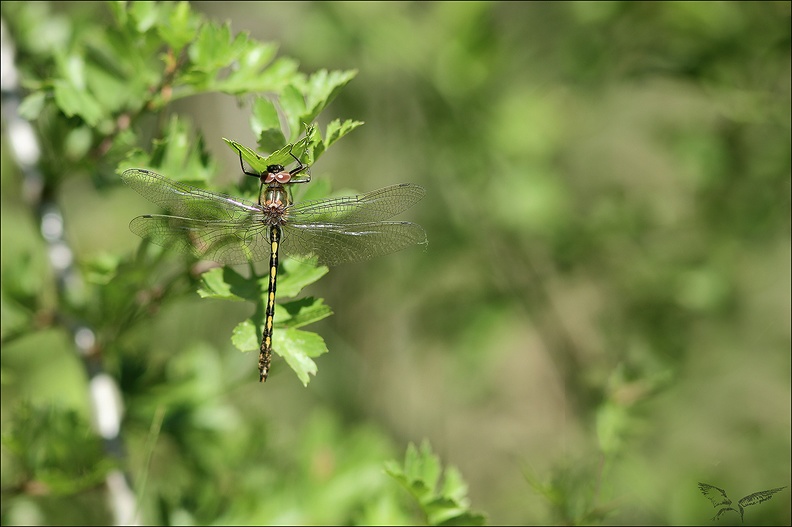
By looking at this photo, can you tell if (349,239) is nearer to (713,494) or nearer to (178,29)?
(178,29)

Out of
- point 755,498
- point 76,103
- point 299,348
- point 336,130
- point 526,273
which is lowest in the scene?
point 755,498

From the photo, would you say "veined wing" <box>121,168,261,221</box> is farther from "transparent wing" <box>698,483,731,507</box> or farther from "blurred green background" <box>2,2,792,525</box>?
"transparent wing" <box>698,483,731,507</box>

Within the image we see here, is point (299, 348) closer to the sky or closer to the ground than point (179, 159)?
closer to the ground

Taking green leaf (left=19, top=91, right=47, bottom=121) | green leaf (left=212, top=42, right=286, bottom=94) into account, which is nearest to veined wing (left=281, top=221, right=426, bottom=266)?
green leaf (left=212, top=42, right=286, bottom=94)

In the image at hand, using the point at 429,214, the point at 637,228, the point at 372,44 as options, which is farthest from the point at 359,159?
the point at 637,228

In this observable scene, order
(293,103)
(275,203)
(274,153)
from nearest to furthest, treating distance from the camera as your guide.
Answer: (274,153), (293,103), (275,203)

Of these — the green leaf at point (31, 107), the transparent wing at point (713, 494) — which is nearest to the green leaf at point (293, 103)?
the green leaf at point (31, 107)

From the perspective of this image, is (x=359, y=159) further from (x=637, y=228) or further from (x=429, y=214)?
(x=637, y=228)

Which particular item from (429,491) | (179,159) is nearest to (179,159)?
(179,159)
